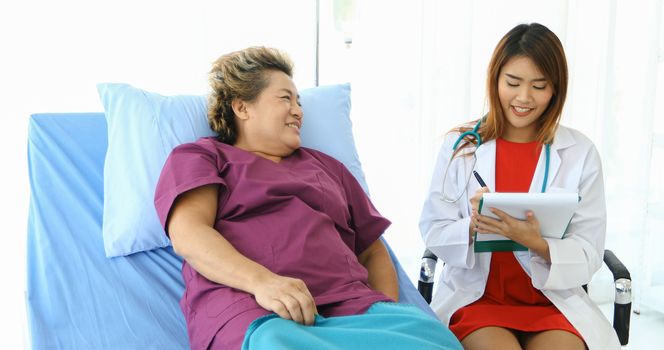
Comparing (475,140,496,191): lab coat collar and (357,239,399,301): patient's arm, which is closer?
(357,239,399,301): patient's arm

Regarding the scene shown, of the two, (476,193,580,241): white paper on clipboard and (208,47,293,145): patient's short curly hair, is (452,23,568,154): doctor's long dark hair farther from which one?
(208,47,293,145): patient's short curly hair

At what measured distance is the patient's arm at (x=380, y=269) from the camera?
5.06 feet

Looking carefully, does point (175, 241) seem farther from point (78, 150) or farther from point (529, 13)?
point (529, 13)

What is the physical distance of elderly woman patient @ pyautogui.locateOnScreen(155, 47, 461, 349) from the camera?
1.19 m

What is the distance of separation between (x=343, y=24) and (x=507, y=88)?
1.09 meters

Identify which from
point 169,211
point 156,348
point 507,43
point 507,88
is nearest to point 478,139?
point 507,88

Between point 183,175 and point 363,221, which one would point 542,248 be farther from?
point 183,175

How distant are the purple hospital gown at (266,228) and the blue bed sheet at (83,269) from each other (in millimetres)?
107

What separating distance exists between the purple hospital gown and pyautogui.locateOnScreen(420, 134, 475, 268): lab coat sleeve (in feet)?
0.78

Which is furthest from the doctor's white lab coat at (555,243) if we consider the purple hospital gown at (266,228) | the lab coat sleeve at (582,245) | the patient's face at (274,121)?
the patient's face at (274,121)

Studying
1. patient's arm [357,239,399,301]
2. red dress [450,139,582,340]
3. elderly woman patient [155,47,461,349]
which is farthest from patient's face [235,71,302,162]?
red dress [450,139,582,340]

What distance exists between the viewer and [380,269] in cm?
159

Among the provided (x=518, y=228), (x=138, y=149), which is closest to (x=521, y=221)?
(x=518, y=228)

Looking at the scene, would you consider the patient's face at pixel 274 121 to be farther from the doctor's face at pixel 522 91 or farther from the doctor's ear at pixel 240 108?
the doctor's face at pixel 522 91
